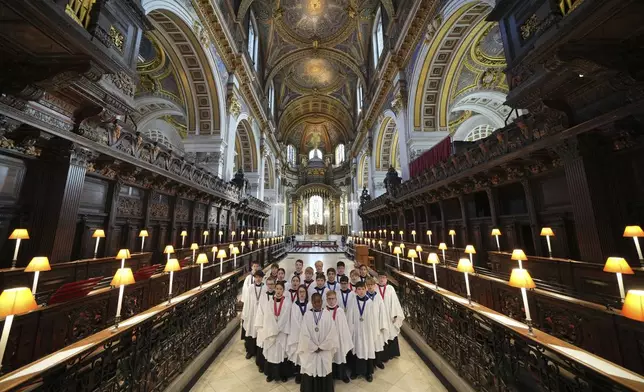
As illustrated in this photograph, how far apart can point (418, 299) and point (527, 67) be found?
15.8 feet

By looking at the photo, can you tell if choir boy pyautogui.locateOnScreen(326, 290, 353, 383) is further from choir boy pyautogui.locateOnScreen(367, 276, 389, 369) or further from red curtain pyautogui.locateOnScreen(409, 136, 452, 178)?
red curtain pyautogui.locateOnScreen(409, 136, 452, 178)

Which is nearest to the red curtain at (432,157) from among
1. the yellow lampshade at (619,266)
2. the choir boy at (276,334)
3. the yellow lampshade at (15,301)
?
the yellow lampshade at (619,266)

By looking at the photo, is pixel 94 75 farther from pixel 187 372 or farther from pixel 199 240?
pixel 199 240

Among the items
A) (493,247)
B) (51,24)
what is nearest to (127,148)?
(51,24)

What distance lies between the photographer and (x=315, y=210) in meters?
32.1

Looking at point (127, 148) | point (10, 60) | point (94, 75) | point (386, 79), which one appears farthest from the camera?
point (386, 79)

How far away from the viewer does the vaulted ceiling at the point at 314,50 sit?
55.9 feet

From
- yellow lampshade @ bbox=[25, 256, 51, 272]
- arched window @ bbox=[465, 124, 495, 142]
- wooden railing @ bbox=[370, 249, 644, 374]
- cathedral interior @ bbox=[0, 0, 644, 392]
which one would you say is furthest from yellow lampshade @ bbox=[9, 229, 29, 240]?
arched window @ bbox=[465, 124, 495, 142]

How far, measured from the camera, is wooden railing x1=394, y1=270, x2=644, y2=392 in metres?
1.74

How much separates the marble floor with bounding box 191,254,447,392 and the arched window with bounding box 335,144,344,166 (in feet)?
95.0

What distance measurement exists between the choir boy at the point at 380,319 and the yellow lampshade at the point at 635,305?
98.2 inches

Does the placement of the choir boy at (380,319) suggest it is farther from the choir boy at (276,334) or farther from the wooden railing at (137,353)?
the wooden railing at (137,353)

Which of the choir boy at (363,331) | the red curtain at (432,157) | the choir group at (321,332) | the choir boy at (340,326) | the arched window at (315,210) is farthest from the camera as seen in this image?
the arched window at (315,210)

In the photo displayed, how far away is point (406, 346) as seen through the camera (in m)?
4.30
